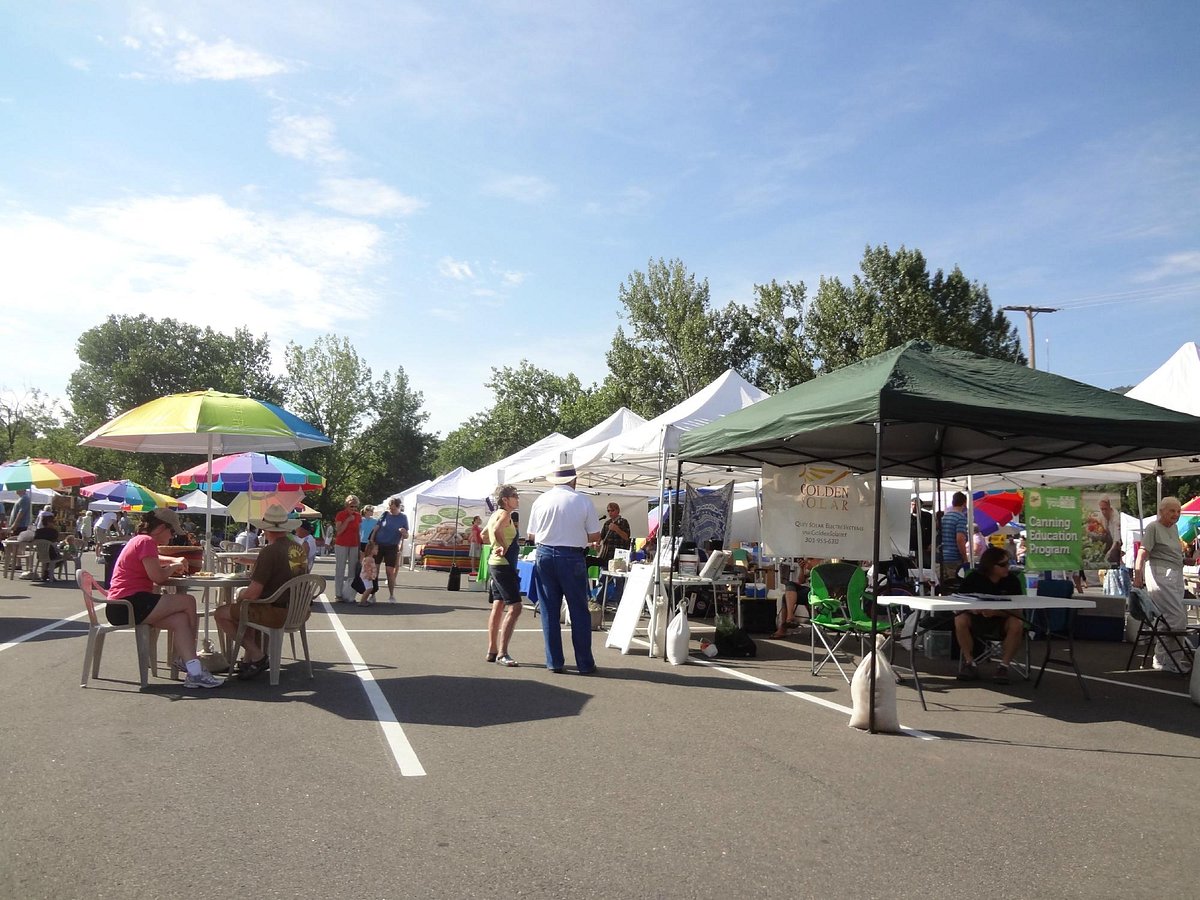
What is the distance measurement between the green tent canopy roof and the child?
876cm

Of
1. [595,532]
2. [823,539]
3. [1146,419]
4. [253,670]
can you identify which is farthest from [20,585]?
[1146,419]

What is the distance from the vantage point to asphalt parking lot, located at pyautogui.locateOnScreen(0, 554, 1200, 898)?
3809 millimetres

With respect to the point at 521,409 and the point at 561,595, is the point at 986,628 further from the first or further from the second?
the point at 521,409

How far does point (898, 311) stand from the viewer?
3241cm

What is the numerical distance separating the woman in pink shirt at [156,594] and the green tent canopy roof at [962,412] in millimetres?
4998

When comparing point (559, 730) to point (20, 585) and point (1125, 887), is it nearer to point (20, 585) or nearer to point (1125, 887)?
point (1125, 887)

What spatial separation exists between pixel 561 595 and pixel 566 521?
2.52ft

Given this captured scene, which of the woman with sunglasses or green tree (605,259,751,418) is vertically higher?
green tree (605,259,751,418)

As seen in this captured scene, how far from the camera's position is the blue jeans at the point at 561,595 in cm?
884

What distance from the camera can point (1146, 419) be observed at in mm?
7344

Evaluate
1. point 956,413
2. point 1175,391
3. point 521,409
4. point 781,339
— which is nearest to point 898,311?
point 781,339

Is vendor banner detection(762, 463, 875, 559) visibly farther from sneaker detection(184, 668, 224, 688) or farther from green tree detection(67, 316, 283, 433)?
green tree detection(67, 316, 283, 433)

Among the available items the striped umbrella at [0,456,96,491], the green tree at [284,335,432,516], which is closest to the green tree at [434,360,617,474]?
the green tree at [284,335,432,516]

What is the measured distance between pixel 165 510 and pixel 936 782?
6.25 m
